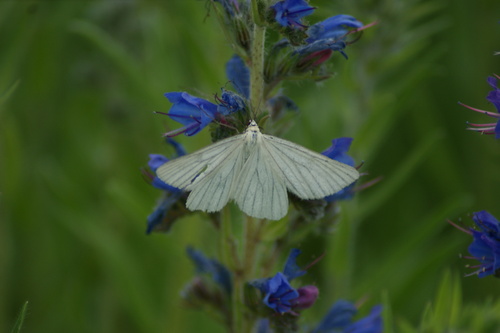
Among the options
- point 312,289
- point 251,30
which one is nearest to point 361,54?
point 251,30

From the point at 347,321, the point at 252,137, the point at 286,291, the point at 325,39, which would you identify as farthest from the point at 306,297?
the point at 325,39

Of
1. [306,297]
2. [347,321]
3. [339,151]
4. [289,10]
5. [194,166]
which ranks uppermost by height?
[289,10]

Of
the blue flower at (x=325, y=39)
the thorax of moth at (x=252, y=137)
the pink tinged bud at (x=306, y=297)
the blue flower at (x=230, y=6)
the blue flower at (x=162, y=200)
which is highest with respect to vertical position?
the blue flower at (x=230, y=6)

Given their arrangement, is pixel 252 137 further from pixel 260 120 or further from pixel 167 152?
pixel 167 152

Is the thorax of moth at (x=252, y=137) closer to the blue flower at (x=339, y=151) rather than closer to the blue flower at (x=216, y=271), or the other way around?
the blue flower at (x=339, y=151)

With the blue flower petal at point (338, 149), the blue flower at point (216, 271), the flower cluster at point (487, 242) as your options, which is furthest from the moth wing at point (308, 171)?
the blue flower at point (216, 271)

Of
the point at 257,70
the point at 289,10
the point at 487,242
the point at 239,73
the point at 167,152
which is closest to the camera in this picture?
the point at 487,242
